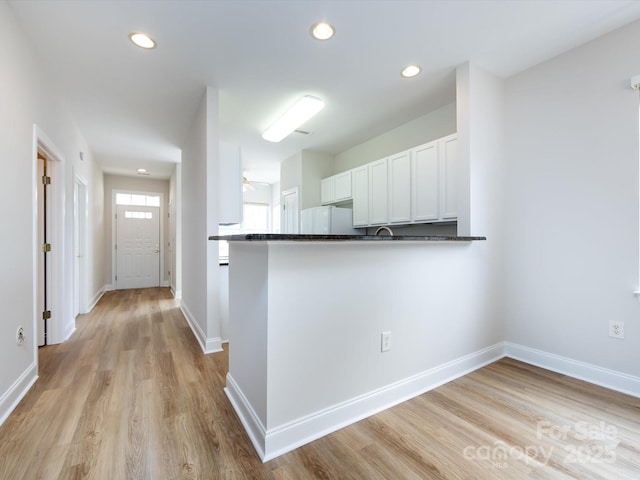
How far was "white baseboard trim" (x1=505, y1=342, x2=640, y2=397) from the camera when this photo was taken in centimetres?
207

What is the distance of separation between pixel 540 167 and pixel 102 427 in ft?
12.4

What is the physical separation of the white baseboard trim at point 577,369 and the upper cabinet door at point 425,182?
1.48 meters

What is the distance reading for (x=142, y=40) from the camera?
223cm

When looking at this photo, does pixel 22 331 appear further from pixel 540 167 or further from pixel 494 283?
pixel 540 167

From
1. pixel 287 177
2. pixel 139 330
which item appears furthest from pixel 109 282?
pixel 287 177

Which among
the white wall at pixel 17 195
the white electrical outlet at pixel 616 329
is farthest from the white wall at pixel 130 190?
the white electrical outlet at pixel 616 329

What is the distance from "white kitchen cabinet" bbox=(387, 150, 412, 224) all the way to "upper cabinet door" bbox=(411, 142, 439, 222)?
8cm

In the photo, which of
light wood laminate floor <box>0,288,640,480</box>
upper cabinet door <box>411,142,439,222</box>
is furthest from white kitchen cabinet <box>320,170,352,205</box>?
light wood laminate floor <box>0,288,640,480</box>

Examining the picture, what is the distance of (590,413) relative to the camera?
1.81 metres

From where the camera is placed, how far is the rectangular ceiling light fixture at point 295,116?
3.21 meters

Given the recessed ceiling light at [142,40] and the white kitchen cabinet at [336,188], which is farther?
the white kitchen cabinet at [336,188]

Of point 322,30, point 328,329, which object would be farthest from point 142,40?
point 328,329

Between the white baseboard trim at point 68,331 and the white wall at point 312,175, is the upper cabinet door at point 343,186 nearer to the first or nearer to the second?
the white wall at point 312,175

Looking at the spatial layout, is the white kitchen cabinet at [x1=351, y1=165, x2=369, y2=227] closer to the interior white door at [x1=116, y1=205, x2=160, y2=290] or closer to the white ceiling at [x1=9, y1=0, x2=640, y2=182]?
the white ceiling at [x1=9, y1=0, x2=640, y2=182]
